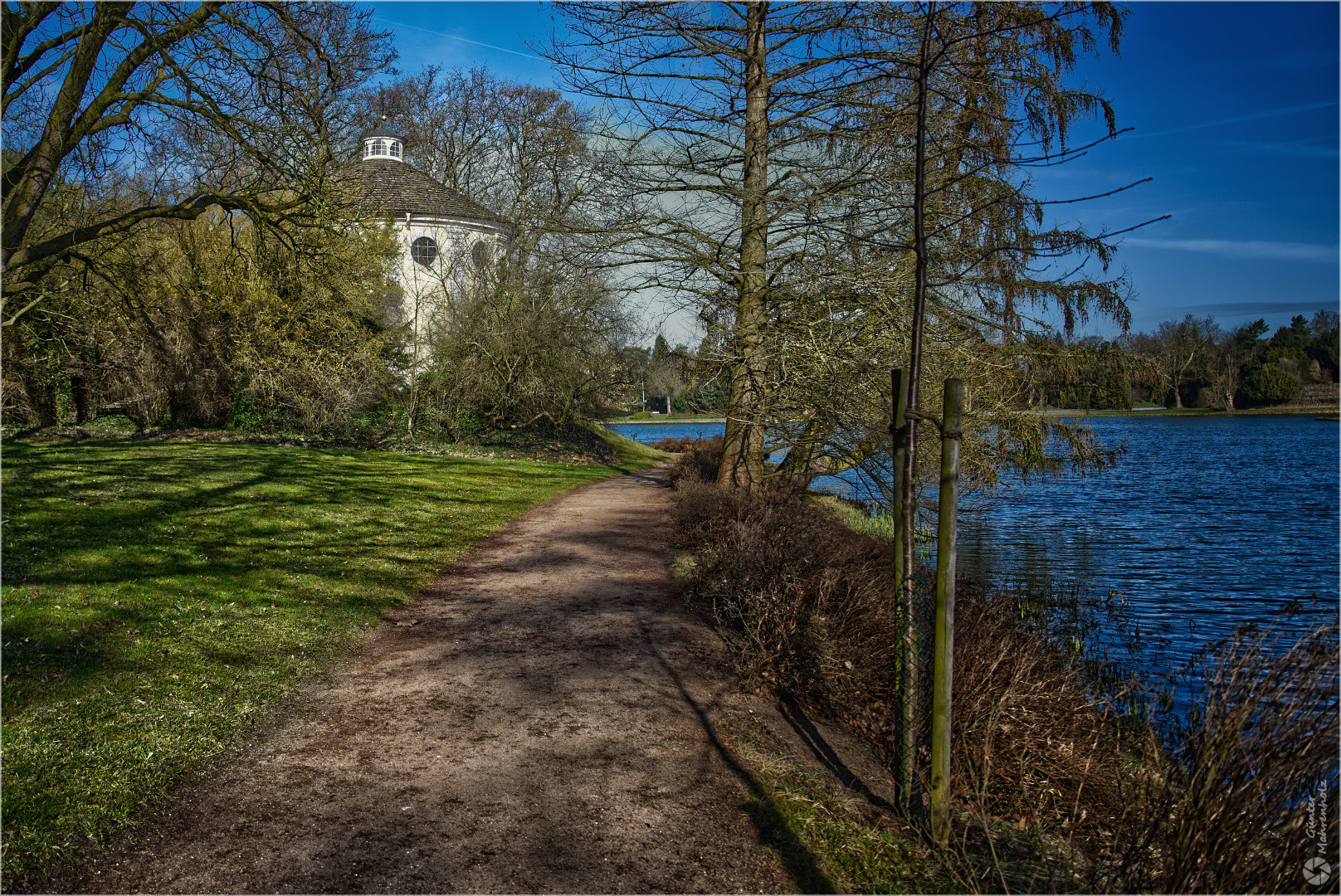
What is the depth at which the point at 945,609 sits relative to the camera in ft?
11.9

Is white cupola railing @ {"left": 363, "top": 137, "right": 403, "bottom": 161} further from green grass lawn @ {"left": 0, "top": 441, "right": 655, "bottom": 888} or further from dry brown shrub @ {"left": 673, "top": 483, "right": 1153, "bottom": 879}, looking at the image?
dry brown shrub @ {"left": 673, "top": 483, "right": 1153, "bottom": 879}

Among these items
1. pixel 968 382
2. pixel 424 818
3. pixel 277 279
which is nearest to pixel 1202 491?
pixel 968 382

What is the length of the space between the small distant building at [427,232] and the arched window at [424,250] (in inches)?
0.8

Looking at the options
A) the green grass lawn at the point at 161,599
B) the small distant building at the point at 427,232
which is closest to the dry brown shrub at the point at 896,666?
the green grass lawn at the point at 161,599

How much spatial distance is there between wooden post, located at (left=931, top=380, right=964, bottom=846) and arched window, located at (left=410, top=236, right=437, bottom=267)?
1239 inches

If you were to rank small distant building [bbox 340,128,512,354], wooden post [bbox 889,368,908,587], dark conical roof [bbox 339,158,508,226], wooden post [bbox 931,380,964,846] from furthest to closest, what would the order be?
dark conical roof [bbox 339,158,508,226] → small distant building [bbox 340,128,512,354] → wooden post [bbox 889,368,908,587] → wooden post [bbox 931,380,964,846]

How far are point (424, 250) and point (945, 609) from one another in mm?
32177

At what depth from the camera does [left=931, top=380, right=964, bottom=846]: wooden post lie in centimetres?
358

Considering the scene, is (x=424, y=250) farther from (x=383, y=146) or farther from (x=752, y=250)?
(x=752, y=250)

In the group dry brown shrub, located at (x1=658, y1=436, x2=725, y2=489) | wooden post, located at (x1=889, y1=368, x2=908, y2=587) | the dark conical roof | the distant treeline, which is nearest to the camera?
wooden post, located at (x1=889, y1=368, x2=908, y2=587)

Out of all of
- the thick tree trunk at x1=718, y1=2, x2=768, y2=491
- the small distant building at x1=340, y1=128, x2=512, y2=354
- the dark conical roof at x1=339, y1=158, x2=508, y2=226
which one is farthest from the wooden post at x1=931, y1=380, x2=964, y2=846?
the dark conical roof at x1=339, y1=158, x2=508, y2=226

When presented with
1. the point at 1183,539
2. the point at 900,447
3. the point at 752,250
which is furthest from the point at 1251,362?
the point at 900,447

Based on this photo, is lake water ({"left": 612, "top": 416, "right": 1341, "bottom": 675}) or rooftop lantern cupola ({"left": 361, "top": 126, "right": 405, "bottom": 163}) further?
rooftop lantern cupola ({"left": 361, "top": 126, "right": 405, "bottom": 163})

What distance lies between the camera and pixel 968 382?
9.53 metres
